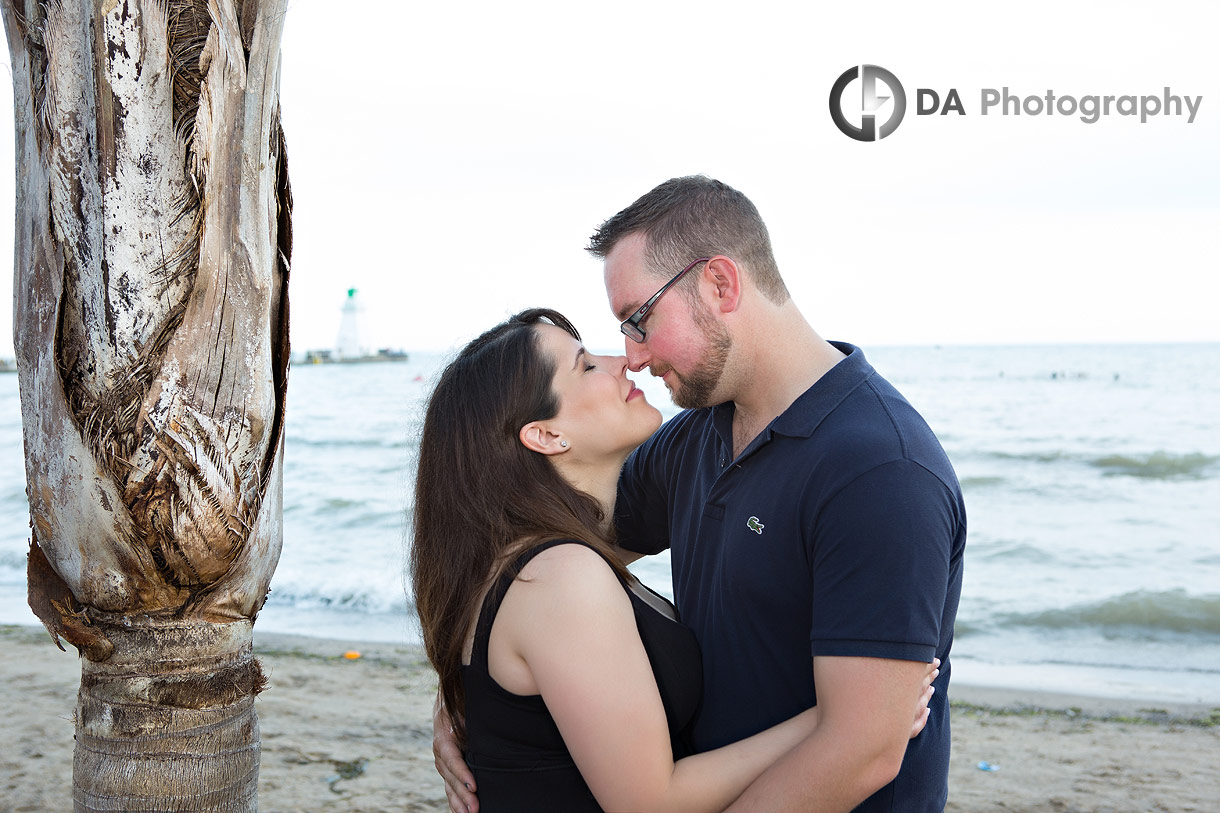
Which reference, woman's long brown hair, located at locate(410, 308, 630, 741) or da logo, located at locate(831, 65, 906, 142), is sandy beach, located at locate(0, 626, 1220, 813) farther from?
da logo, located at locate(831, 65, 906, 142)

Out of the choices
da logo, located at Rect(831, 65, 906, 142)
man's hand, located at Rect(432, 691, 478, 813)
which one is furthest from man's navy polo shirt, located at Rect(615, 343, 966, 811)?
da logo, located at Rect(831, 65, 906, 142)

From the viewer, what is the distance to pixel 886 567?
2.02 metres

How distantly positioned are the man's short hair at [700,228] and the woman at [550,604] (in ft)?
1.15

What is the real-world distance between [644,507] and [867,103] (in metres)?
6.53

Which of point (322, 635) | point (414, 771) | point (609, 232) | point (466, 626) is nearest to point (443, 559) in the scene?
point (466, 626)

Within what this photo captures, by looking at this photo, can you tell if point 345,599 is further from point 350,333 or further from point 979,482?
point 350,333

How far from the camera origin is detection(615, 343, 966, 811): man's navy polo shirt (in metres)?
2.02

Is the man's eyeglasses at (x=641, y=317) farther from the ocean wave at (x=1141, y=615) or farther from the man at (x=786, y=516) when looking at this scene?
the ocean wave at (x=1141, y=615)

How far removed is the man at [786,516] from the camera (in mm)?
2029

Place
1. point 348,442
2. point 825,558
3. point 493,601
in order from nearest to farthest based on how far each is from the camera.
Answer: point 825,558 → point 493,601 → point 348,442

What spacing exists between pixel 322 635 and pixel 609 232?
704 centimetres

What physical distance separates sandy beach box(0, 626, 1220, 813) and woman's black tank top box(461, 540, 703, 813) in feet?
8.15

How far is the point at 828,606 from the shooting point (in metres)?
2.08

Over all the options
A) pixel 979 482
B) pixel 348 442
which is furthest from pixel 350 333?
pixel 979 482
